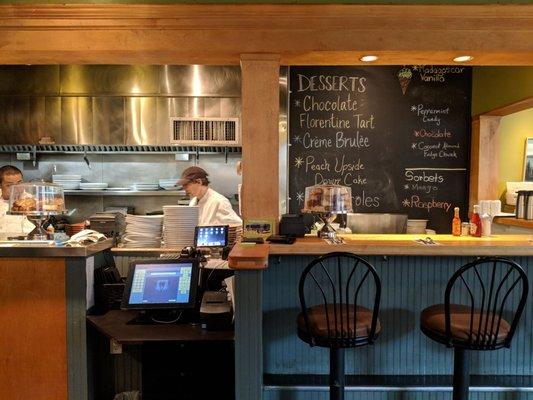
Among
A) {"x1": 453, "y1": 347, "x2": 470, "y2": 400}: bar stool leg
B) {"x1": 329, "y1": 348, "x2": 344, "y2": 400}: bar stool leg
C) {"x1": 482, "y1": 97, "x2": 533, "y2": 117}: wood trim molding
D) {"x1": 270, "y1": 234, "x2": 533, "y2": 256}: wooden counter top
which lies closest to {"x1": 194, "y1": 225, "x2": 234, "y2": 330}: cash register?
{"x1": 270, "y1": 234, "x2": 533, "y2": 256}: wooden counter top

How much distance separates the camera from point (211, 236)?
9.36ft

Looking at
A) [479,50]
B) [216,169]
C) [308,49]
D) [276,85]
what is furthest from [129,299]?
[216,169]

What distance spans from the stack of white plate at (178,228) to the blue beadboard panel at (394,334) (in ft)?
2.48

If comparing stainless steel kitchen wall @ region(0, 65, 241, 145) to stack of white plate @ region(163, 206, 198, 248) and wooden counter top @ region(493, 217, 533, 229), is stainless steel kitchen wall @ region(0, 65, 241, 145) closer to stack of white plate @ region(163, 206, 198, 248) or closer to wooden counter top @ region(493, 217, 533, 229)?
stack of white plate @ region(163, 206, 198, 248)

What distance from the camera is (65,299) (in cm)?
238

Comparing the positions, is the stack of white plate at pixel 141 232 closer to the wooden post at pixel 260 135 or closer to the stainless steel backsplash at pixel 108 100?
the wooden post at pixel 260 135

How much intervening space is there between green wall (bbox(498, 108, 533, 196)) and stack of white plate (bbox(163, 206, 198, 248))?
3.83 meters

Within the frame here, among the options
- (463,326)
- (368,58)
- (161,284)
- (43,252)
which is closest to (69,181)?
(43,252)

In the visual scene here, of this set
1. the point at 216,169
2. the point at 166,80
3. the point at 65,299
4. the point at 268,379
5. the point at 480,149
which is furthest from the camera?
the point at 216,169

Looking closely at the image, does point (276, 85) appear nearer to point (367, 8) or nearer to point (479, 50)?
point (367, 8)

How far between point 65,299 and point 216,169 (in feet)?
11.0

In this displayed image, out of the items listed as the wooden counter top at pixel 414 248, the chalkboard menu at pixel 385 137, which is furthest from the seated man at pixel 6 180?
the wooden counter top at pixel 414 248

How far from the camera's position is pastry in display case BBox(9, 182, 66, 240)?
2537mm

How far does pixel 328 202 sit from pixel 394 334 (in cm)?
90
